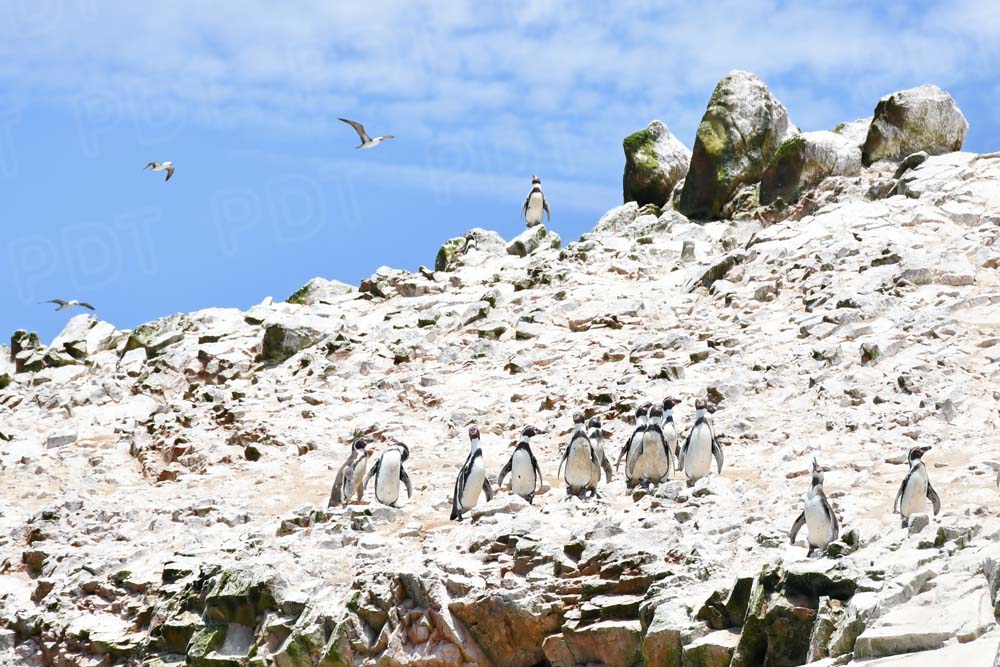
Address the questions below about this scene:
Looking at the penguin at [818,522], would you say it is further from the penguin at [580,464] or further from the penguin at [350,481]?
the penguin at [350,481]

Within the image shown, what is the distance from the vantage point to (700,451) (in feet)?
52.7

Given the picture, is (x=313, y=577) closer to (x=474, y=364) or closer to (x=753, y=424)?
(x=753, y=424)

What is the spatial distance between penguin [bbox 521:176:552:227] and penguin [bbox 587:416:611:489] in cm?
1520

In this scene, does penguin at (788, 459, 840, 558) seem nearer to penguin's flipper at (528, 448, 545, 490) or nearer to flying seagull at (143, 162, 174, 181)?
penguin's flipper at (528, 448, 545, 490)

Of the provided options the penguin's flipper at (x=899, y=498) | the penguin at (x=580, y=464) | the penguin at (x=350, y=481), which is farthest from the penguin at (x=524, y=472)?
the penguin's flipper at (x=899, y=498)

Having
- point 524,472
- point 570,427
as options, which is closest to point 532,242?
point 570,427

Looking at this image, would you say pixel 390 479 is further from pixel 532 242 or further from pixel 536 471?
pixel 532 242

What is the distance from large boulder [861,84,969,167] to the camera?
28250mm

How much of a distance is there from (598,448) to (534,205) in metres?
16.4

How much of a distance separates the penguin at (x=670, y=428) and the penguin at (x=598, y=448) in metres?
0.82

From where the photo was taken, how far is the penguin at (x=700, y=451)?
1606cm

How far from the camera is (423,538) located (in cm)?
1506

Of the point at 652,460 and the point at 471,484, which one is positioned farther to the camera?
the point at 471,484

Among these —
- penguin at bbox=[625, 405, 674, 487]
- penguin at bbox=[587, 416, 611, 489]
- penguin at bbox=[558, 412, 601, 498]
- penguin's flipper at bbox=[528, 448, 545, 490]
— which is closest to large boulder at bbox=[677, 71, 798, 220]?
penguin at bbox=[587, 416, 611, 489]
